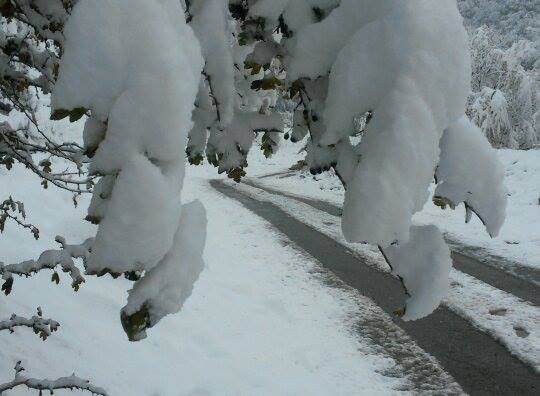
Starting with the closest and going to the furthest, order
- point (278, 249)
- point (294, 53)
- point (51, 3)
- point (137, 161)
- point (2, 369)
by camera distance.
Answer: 1. point (137, 161)
2. point (294, 53)
3. point (51, 3)
4. point (2, 369)
5. point (278, 249)

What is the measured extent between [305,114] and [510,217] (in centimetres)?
1285

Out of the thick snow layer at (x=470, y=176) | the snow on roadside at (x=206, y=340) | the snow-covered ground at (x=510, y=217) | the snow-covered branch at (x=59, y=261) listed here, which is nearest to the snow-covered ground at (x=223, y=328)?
the snow on roadside at (x=206, y=340)

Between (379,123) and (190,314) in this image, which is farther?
(190,314)

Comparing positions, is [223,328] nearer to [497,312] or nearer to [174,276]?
[497,312]

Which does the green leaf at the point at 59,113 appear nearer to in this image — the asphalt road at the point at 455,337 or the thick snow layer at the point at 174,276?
the thick snow layer at the point at 174,276

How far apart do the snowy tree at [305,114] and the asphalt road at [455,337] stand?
446cm

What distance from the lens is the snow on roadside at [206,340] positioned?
4.26 m

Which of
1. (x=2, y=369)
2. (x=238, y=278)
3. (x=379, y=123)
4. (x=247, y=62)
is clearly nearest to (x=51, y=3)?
(x=247, y=62)

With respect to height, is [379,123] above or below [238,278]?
above

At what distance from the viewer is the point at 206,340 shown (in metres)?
5.48

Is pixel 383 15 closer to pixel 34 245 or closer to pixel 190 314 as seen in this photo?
pixel 190 314

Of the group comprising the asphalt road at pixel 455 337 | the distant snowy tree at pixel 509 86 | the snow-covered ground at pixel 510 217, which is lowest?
the asphalt road at pixel 455 337

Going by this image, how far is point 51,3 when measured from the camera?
1713mm

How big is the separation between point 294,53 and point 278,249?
9041 mm
